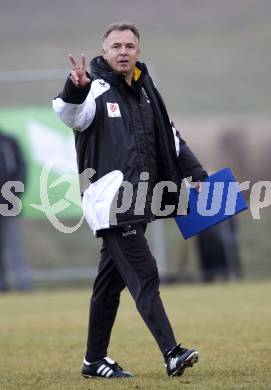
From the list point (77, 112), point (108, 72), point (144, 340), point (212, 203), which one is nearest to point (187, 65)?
point (144, 340)

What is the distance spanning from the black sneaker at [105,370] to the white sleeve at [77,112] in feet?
4.88

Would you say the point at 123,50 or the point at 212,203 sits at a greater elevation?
the point at 123,50

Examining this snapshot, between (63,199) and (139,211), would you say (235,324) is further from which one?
(63,199)

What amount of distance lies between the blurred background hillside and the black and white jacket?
14.5 meters

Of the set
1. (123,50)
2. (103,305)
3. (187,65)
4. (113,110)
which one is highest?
(187,65)

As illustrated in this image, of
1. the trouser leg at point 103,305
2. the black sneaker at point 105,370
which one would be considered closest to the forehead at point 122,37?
the trouser leg at point 103,305

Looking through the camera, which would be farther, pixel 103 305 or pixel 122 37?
pixel 103 305

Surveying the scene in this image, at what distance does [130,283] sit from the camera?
23.0 ft

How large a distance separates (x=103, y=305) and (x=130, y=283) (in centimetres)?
41

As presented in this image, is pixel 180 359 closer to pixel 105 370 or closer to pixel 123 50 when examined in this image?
pixel 105 370

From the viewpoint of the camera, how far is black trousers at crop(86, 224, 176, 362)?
22.7ft

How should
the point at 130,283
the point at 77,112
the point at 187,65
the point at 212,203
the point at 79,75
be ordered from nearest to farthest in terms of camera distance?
the point at 79,75 < the point at 77,112 < the point at 130,283 < the point at 212,203 < the point at 187,65

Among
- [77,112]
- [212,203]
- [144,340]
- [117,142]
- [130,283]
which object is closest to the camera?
[77,112]

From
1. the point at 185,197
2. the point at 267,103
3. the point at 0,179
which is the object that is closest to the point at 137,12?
the point at 267,103
